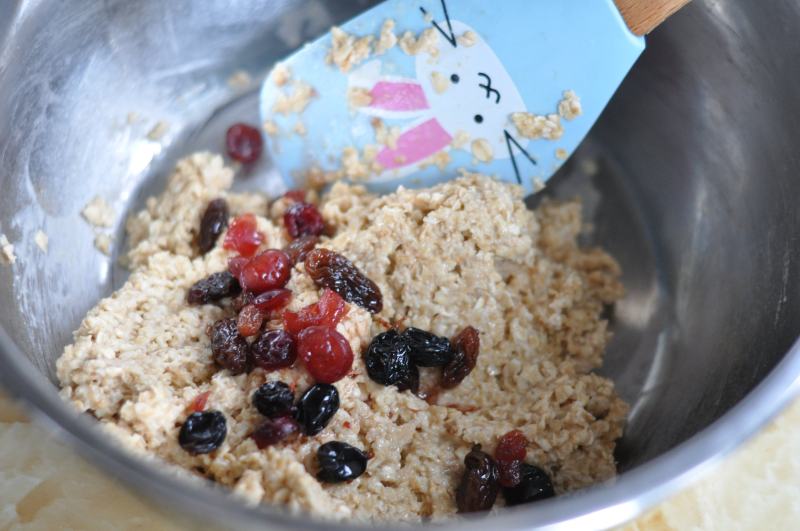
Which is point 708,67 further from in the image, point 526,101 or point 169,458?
point 169,458

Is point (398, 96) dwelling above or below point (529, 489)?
above

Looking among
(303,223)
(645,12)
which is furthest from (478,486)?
(645,12)

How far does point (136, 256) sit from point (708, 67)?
224 cm

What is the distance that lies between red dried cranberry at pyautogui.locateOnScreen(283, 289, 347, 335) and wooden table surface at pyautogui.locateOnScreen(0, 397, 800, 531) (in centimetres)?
70

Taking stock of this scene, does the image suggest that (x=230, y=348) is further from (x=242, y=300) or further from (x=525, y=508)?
(x=525, y=508)

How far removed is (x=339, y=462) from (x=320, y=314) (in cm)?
50

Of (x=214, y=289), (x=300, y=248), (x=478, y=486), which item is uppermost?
(x=214, y=289)

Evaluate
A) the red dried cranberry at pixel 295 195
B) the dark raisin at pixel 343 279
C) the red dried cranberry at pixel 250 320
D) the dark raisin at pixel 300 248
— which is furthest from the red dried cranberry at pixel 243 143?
the red dried cranberry at pixel 250 320

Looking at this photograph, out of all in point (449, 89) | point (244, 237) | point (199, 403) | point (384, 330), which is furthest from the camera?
point (449, 89)

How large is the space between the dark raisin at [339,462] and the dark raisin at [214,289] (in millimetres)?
728

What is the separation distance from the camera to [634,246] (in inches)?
127

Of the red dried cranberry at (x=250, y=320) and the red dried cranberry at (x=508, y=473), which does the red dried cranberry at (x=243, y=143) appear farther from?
the red dried cranberry at (x=508, y=473)

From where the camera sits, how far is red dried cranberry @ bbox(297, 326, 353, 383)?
2301 millimetres

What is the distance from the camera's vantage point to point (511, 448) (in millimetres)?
2354
